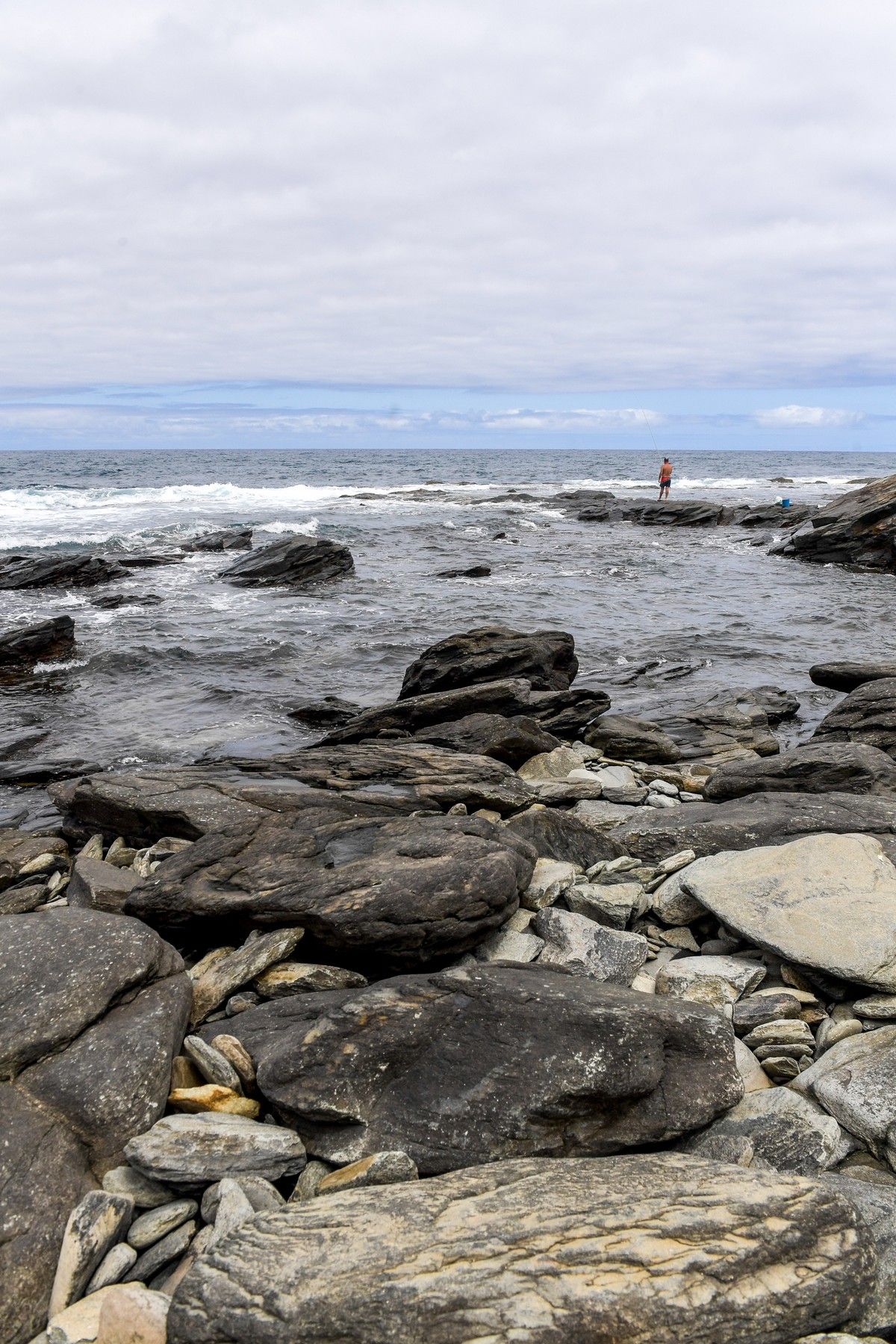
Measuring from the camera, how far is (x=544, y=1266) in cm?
329

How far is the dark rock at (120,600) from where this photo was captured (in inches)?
968

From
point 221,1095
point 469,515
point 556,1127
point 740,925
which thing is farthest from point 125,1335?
point 469,515

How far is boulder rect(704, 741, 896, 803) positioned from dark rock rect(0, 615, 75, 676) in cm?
1411

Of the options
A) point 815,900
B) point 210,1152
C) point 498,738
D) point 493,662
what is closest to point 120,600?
point 493,662

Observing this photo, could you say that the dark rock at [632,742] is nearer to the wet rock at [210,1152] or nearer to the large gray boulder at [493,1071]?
the large gray boulder at [493,1071]

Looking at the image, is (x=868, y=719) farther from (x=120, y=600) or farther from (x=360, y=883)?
(x=120, y=600)

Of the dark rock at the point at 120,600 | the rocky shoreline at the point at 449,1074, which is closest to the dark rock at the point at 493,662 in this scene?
the rocky shoreline at the point at 449,1074

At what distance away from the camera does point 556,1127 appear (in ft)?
14.3

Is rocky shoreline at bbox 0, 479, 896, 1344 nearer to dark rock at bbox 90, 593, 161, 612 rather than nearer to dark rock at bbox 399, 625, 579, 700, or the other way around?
dark rock at bbox 399, 625, 579, 700

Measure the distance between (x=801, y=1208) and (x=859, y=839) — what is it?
3.76 m

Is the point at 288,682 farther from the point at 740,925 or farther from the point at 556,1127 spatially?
the point at 556,1127

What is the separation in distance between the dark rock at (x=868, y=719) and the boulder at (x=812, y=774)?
1.69m

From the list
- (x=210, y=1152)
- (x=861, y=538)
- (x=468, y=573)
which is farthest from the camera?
(x=861, y=538)

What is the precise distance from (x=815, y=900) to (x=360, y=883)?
3.03 meters
